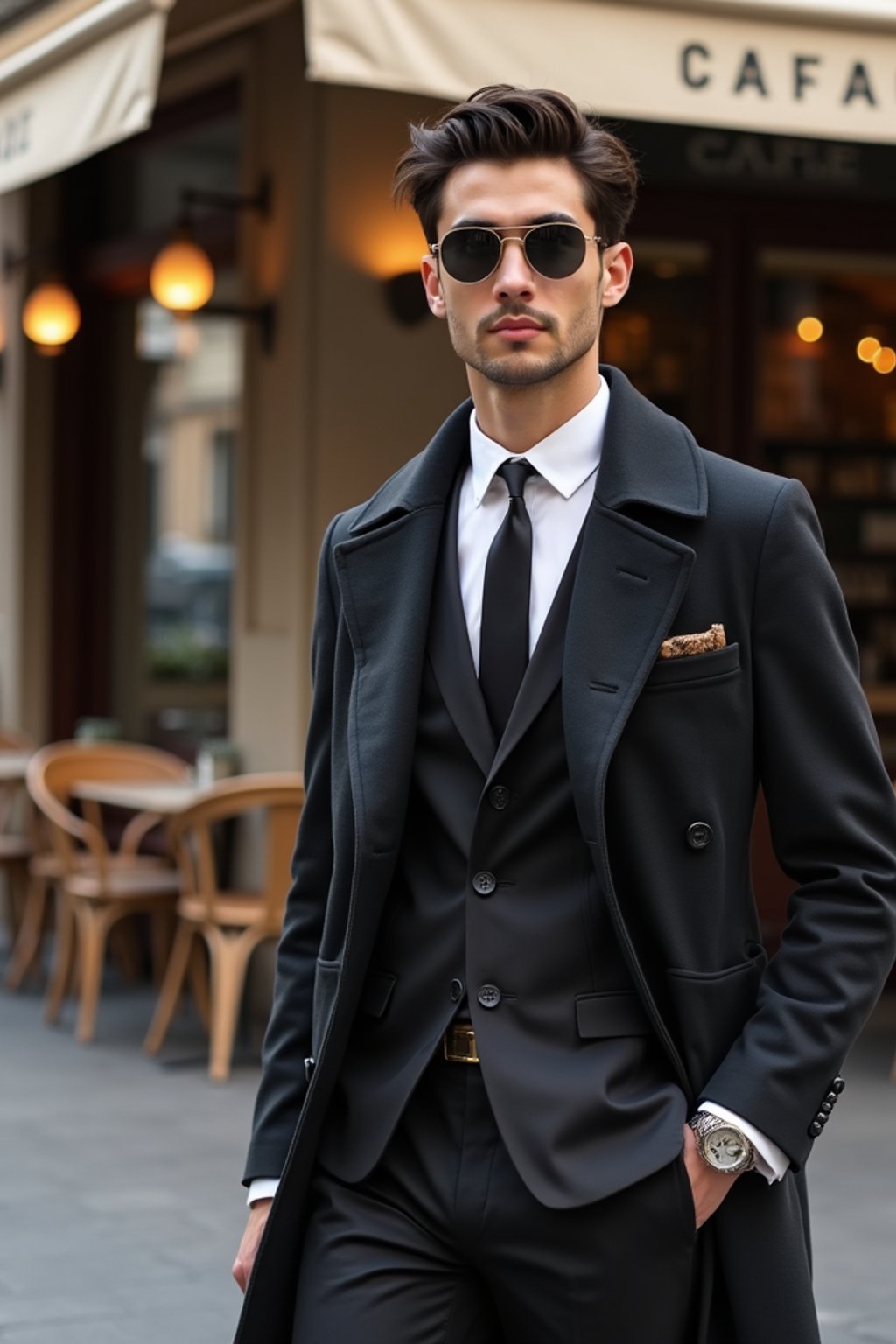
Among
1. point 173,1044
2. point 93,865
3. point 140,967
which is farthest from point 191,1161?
point 140,967

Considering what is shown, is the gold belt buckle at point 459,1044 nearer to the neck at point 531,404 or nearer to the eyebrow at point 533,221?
the neck at point 531,404

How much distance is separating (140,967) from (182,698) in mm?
1371

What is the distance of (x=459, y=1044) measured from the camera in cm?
236

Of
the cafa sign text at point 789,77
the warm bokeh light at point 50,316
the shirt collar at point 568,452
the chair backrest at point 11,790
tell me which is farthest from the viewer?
the chair backrest at point 11,790

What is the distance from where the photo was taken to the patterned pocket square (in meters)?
2.34

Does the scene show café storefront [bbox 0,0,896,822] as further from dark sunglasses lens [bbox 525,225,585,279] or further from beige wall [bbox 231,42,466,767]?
dark sunglasses lens [bbox 525,225,585,279]

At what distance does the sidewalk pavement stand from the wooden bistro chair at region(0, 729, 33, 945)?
1.34 m

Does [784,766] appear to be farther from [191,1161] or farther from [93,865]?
[93,865]

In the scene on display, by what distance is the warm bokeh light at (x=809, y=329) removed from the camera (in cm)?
884

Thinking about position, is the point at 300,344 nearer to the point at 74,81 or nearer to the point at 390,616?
the point at 74,81

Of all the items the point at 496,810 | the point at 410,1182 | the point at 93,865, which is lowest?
the point at 93,865

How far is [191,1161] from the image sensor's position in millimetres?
6109

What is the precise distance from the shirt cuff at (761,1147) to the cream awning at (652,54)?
3487mm

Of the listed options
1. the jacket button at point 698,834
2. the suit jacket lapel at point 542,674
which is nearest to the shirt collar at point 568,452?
the suit jacket lapel at point 542,674
